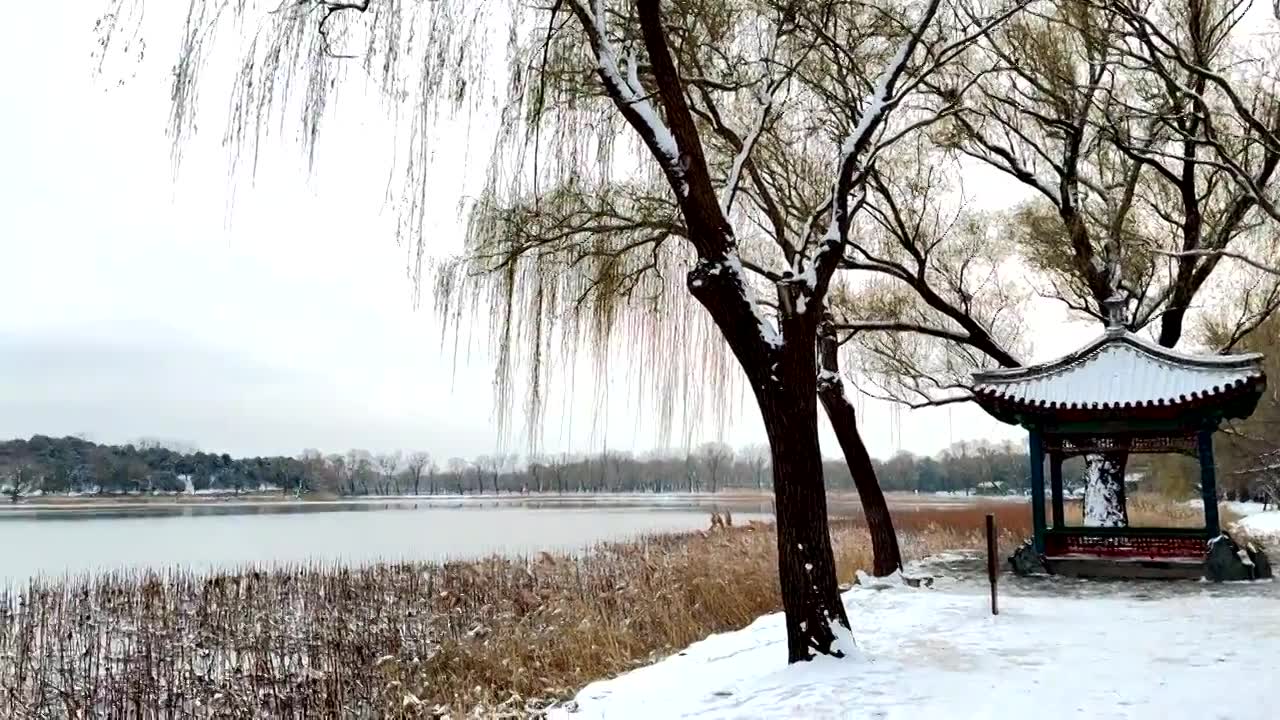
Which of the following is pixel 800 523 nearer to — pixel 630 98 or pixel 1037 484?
pixel 630 98

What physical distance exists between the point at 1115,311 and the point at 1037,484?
191 cm

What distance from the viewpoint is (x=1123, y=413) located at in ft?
27.2

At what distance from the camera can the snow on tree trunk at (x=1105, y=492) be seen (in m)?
9.60

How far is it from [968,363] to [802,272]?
28.9ft

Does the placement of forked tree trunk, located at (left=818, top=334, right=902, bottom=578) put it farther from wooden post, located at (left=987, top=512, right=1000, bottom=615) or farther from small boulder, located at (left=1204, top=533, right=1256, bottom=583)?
small boulder, located at (left=1204, top=533, right=1256, bottom=583)

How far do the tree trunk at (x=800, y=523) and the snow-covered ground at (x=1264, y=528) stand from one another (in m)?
8.95

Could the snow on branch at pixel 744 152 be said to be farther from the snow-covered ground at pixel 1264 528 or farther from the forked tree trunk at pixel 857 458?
the snow-covered ground at pixel 1264 528

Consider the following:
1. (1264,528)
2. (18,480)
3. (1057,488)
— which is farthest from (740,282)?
(18,480)

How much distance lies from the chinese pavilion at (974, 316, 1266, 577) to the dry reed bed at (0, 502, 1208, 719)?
87.1 inches

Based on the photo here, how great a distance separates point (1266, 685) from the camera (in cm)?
383

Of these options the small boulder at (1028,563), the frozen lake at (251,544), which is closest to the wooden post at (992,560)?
the small boulder at (1028,563)

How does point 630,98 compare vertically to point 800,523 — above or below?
above

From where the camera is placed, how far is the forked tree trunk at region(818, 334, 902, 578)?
27.1 ft

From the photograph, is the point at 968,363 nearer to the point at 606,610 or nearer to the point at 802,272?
the point at 606,610
